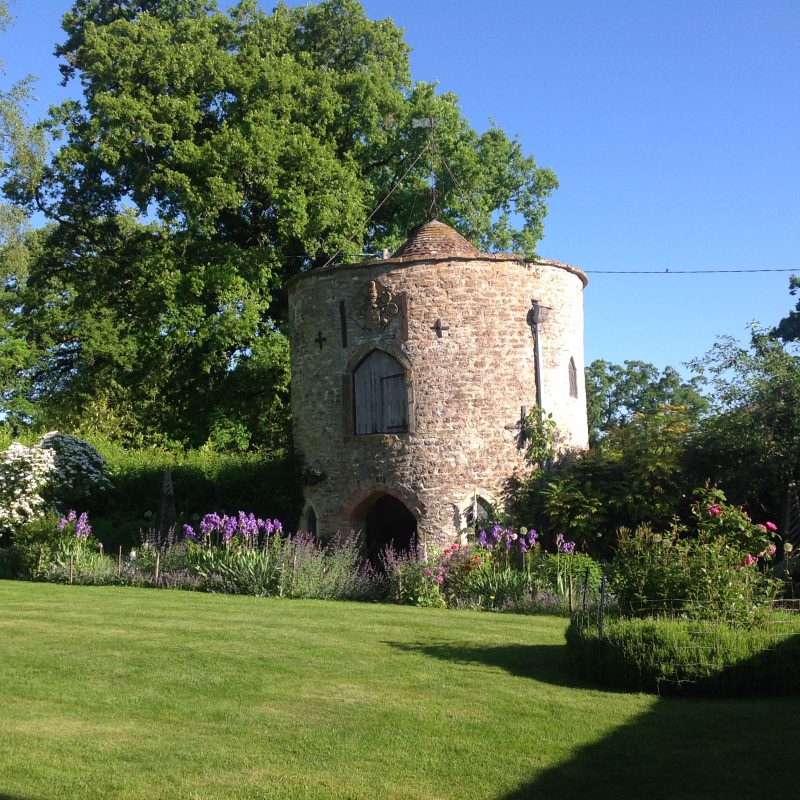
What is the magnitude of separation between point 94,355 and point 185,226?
445cm

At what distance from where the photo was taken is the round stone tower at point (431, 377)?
62.7ft

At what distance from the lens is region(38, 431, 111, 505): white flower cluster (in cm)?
2170

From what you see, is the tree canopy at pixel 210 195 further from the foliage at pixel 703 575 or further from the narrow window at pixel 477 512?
the foliage at pixel 703 575

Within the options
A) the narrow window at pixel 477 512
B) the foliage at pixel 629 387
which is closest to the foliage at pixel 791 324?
the foliage at pixel 629 387

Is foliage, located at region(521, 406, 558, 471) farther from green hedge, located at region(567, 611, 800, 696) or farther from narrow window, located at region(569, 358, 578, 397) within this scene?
green hedge, located at region(567, 611, 800, 696)

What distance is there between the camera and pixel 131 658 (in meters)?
10.1

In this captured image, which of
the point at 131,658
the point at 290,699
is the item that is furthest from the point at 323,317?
the point at 290,699

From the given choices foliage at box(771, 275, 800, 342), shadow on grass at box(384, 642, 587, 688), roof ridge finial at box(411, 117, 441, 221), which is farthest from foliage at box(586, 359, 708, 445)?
shadow on grass at box(384, 642, 587, 688)

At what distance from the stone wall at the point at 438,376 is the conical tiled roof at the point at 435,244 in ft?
1.78

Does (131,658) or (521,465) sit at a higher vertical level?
(521,465)

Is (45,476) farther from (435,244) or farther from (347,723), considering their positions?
(347,723)

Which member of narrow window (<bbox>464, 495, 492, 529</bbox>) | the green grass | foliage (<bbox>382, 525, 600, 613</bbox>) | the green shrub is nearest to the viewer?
the green grass

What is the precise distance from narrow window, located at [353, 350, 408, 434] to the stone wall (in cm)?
17

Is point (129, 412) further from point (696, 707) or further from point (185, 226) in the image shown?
point (696, 707)
